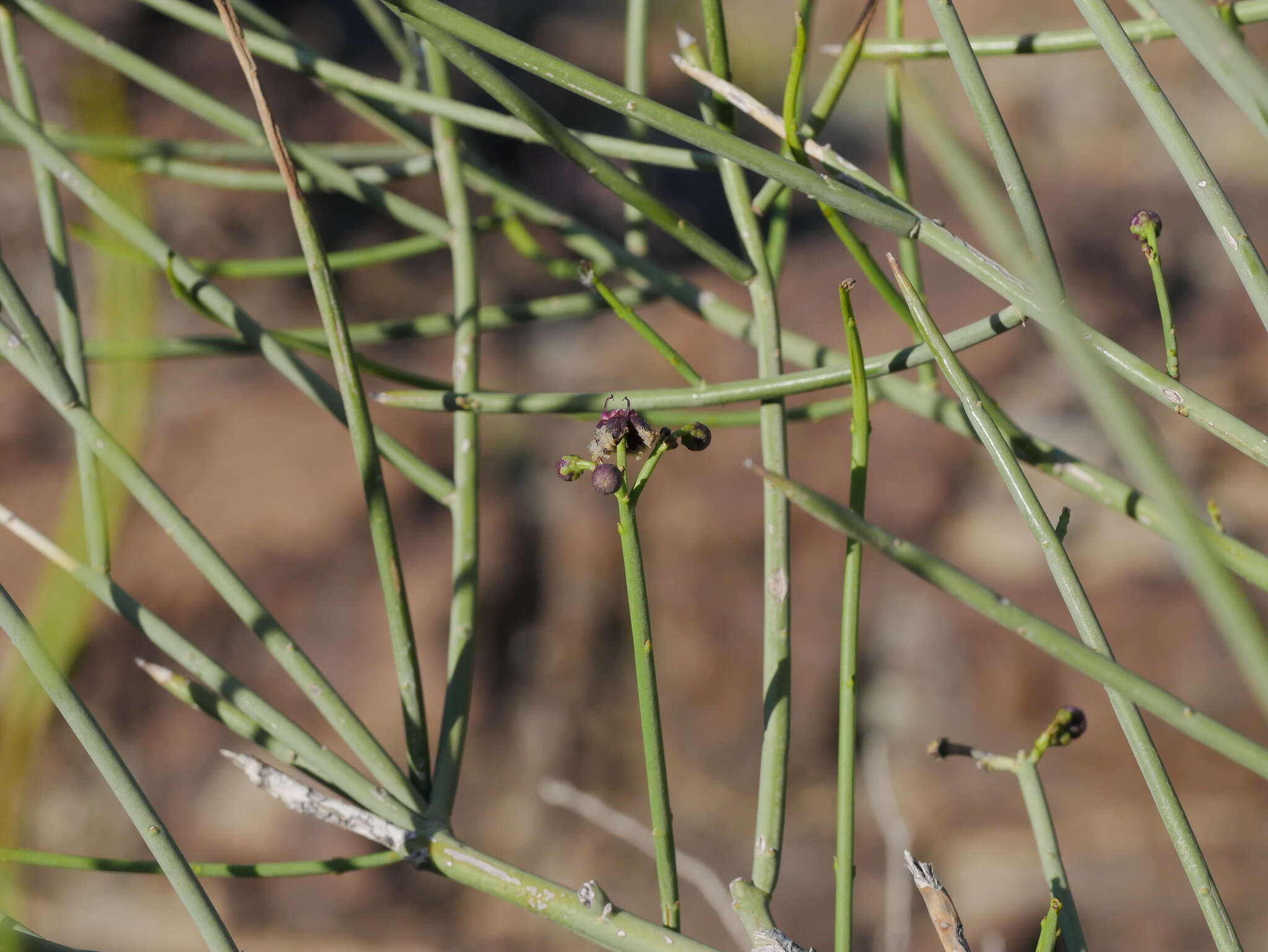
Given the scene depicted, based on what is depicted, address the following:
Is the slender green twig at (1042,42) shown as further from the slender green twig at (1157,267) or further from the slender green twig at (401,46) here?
the slender green twig at (401,46)

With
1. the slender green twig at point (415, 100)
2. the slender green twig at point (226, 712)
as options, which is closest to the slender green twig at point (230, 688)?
the slender green twig at point (226, 712)

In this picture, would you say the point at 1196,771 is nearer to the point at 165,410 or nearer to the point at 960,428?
the point at 960,428

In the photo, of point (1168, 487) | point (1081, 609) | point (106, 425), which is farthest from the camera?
point (106, 425)

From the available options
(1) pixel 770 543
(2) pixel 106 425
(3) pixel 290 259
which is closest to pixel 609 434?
(1) pixel 770 543

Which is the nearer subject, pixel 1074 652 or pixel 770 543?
pixel 1074 652

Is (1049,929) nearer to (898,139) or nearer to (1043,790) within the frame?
(1043,790)

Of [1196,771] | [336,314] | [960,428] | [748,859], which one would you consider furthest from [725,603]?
[336,314]

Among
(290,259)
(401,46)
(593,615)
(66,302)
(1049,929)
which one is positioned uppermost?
(593,615)
